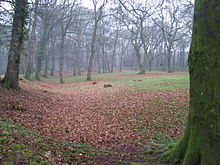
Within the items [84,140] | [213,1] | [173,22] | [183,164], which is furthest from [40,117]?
[173,22]

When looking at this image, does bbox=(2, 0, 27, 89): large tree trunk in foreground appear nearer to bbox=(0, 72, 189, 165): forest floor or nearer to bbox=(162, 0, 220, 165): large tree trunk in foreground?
bbox=(0, 72, 189, 165): forest floor

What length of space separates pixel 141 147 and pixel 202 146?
9.18ft

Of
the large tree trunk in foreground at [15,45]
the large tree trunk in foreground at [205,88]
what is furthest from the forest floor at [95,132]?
the large tree trunk in foreground at [205,88]

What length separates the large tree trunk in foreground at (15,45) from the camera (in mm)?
12445

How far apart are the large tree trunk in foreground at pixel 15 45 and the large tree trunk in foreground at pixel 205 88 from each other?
11.0 m

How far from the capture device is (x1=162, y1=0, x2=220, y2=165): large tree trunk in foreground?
154 inches

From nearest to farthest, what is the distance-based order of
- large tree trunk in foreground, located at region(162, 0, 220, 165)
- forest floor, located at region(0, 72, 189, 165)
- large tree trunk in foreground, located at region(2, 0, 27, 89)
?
large tree trunk in foreground, located at region(162, 0, 220, 165)
forest floor, located at region(0, 72, 189, 165)
large tree trunk in foreground, located at region(2, 0, 27, 89)

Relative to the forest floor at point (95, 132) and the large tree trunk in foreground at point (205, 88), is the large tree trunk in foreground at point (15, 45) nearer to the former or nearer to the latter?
the forest floor at point (95, 132)

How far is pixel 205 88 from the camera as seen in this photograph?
409 cm

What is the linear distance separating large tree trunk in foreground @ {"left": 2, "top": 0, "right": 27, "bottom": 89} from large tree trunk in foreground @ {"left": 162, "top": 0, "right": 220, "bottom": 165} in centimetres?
1102

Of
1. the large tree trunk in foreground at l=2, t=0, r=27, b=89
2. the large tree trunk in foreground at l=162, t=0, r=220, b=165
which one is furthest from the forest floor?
the large tree trunk in foreground at l=162, t=0, r=220, b=165

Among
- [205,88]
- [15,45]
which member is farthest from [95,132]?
[15,45]

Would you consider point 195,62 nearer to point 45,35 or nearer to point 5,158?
point 5,158

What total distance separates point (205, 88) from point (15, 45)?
38.0 feet
